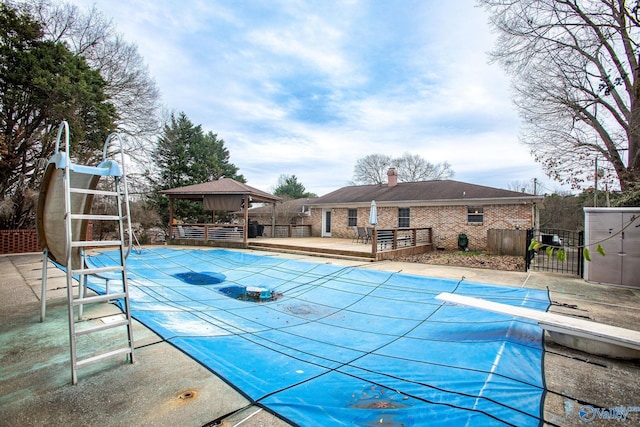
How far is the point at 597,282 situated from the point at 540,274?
1234 mm

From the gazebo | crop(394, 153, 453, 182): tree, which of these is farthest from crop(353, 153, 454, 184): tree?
the gazebo

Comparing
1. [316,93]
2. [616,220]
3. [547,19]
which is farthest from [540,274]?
[316,93]

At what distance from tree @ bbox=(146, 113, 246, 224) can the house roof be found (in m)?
11.6

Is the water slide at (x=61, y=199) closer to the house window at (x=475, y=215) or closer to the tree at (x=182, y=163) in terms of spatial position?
the house window at (x=475, y=215)

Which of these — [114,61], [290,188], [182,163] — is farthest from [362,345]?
[290,188]

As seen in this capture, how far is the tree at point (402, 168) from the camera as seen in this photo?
35.6 m

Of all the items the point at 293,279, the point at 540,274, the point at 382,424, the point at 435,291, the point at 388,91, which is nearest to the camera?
the point at 382,424

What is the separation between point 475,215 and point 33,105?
792 inches

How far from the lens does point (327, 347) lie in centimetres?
352

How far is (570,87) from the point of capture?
32.3 feet

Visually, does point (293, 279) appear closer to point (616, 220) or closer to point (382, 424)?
point (382, 424)

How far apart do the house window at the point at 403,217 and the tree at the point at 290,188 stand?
74.4 feet

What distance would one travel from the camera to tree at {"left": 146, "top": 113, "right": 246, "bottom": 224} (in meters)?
22.5

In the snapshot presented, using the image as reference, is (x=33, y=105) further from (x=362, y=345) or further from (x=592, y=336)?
(x=592, y=336)
